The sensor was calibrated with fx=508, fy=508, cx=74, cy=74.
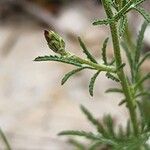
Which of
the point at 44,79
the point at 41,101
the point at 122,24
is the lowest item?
the point at 41,101

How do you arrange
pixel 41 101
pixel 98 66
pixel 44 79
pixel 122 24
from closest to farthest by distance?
pixel 122 24 < pixel 98 66 < pixel 41 101 < pixel 44 79

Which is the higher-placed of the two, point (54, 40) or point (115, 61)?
point (54, 40)

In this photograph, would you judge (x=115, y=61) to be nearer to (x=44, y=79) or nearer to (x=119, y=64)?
(x=119, y=64)

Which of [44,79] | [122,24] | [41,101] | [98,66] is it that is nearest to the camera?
[122,24]

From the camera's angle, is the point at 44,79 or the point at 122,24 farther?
the point at 44,79

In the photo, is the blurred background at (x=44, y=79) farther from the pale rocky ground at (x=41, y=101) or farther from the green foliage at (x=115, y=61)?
the green foliage at (x=115, y=61)

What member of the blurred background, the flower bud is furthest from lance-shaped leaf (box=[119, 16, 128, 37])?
the blurred background

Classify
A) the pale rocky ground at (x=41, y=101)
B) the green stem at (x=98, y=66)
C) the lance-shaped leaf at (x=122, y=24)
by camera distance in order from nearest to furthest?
the lance-shaped leaf at (x=122, y=24), the green stem at (x=98, y=66), the pale rocky ground at (x=41, y=101)

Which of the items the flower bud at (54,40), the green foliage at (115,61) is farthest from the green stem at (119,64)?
the flower bud at (54,40)

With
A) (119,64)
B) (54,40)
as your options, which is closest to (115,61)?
(119,64)
